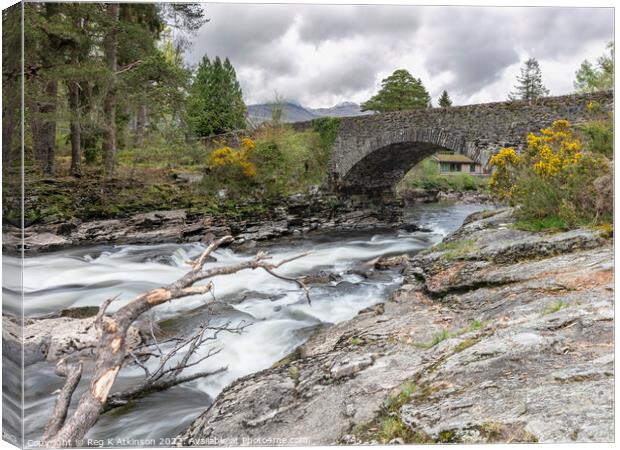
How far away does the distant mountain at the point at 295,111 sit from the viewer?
181 inches

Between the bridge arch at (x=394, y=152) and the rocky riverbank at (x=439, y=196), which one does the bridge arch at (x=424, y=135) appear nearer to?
the bridge arch at (x=394, y=152)

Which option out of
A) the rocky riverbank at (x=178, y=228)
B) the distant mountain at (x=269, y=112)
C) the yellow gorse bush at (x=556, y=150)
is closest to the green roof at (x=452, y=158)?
the yellow gorse bush at (x=556, y=150)

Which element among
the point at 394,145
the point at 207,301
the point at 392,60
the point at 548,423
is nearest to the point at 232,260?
the point at 207,301

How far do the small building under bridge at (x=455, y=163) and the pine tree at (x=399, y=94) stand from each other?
142 inches

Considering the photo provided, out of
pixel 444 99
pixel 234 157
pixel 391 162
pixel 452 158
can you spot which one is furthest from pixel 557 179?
pixel 391 162

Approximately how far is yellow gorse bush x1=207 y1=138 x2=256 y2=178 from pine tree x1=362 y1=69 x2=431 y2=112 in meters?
1.41

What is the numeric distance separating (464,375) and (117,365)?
2.51m

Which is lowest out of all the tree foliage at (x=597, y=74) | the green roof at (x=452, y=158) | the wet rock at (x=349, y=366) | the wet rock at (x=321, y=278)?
the wet rock at (x=349, y=366)

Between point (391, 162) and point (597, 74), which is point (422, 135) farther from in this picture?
point (597, 74)

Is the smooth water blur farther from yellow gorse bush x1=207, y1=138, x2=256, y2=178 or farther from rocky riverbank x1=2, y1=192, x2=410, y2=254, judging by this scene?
yellow gorse bush x1=207, y1=138, x2=256, y2=178

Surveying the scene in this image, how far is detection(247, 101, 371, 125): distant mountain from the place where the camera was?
4.61 meters

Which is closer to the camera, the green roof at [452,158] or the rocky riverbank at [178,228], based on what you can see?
the rocky riverbank at [178,228]

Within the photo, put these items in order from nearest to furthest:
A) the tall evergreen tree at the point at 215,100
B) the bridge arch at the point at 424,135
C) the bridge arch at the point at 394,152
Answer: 1. the tall evergreen tree at the point at 215,100
2. the bridge arch at the point at 424,135
3. the bridge arch at the point at 394,152

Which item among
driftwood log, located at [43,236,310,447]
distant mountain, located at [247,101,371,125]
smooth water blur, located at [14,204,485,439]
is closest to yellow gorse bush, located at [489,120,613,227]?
smooth water blur, located at [14,204,485,439]
